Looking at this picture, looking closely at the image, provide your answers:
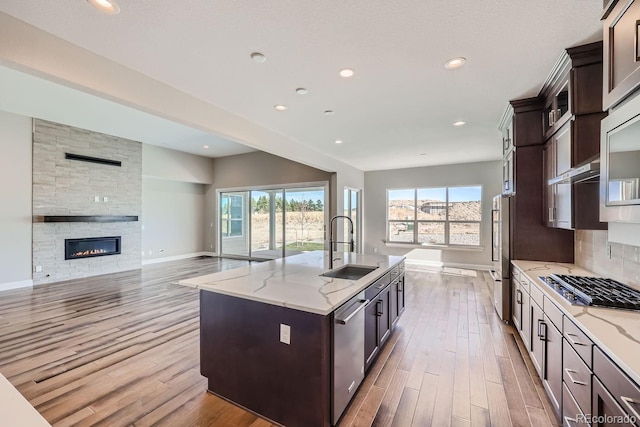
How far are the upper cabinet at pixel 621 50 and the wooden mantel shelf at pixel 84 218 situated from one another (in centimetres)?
817

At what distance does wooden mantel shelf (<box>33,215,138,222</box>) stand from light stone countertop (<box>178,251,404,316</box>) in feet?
17.7

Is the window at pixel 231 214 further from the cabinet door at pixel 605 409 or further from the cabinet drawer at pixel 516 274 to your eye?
the cabinet door at pixel 605 409

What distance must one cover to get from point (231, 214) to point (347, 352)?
799cm

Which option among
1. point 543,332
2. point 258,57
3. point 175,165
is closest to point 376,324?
point 543,332

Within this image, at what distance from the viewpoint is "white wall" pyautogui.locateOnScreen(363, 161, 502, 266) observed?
7.07 m

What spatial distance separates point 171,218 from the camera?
8.56m

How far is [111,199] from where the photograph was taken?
6.70m

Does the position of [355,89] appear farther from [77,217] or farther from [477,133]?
[77,217]

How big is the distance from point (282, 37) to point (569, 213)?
2.93 meters

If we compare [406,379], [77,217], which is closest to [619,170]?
[406,379]

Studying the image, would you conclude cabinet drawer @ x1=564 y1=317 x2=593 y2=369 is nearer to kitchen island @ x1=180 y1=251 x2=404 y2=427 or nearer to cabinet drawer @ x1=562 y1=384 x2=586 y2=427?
cabinet drawer @ x1=562 y1=384 x2=586 y2=427

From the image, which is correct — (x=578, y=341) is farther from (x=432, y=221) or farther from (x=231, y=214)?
(x=231, y=214)

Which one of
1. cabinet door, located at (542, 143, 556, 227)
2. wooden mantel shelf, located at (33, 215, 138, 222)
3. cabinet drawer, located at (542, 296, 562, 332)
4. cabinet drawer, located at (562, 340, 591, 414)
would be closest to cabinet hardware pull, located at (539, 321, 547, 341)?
cabinet drawer, located at (542, 296, 562, 332)

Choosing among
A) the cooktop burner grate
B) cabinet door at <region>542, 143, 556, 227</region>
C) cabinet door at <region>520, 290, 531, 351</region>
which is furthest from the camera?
cabinet door at <region>542, 143, 556, 227</region>
